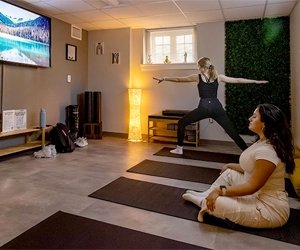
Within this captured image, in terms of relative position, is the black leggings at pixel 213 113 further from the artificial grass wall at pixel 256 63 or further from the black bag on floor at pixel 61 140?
the black bag on floor at pixel 61 140

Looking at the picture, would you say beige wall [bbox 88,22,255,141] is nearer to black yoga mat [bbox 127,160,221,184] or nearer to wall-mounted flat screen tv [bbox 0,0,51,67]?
wall-mounted flat screen tv [bbox 0,0,51,67]

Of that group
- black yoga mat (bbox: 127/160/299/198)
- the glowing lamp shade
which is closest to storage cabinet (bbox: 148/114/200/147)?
the glowing lamp shade

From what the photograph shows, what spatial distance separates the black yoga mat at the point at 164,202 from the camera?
1955 millimetres

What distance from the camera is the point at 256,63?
5.08 meters

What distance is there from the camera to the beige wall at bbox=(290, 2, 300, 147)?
4129 millimetres

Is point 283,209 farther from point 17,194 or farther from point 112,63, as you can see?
point 112,63

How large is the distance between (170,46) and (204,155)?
267 cm

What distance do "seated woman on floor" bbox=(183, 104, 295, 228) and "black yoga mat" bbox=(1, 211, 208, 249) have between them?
40 centimetres

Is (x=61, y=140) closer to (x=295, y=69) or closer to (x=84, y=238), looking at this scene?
(x=84, y=238)

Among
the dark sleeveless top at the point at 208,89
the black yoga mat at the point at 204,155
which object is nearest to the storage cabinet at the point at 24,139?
the black yoga mat at the point at 204,155

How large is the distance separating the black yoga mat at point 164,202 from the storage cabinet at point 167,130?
7.67ft

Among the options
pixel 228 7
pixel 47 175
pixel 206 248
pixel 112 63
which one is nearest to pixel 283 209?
pixel 206 248

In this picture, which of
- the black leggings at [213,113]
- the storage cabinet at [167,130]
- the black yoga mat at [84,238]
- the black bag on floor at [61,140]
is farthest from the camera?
the storage cabinet at [167,130]

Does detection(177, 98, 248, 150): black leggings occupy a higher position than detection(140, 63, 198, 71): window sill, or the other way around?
detection(140, 63, 198, 71): window sill
